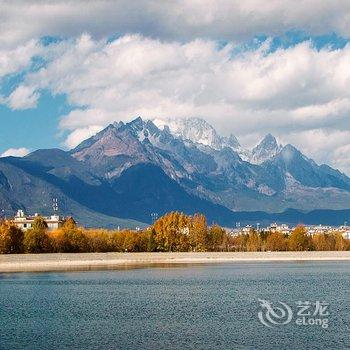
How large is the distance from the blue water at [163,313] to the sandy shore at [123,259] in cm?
3742

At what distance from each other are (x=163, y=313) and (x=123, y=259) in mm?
96127

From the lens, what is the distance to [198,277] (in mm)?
101000

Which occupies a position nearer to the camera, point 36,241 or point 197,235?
point 36,241

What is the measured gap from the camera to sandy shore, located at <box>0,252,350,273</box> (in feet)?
443

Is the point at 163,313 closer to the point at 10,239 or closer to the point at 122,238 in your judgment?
the point at 10,239

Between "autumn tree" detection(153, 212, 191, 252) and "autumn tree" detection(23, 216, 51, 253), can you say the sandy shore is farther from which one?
"autumn tree" detection(153, 212, 191, 252)

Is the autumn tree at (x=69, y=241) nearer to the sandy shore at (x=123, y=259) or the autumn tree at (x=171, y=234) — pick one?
the sandy shore at (x=123, y=259)

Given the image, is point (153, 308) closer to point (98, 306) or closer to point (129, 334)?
point (98, 306)

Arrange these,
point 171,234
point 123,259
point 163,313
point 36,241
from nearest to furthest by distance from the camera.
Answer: point 163,313 → point 123,259 → point 36,241 → point 171,234

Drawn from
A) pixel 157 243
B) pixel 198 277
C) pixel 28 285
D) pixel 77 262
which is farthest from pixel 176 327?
pixel 157 243

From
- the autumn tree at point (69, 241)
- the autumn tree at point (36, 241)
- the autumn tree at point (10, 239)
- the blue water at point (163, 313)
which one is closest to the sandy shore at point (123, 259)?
the autumn tree at point (10, 239)

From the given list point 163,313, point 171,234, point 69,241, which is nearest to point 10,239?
point 69,241

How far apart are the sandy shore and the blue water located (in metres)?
37.4

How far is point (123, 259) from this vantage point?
154750 millimetres
